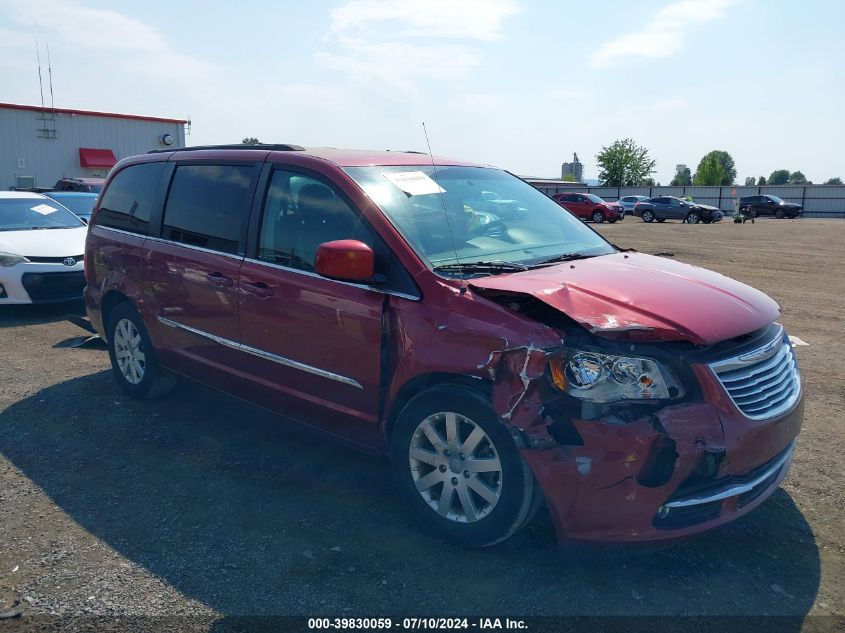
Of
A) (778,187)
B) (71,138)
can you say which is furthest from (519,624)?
(778,187)

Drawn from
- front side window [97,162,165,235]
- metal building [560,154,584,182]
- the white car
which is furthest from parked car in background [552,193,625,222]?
metal building [560,154,584,182]

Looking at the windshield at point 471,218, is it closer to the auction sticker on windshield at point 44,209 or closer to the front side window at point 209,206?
the front side window at point 209,206

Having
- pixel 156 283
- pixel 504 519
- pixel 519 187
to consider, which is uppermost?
pixel 519 187

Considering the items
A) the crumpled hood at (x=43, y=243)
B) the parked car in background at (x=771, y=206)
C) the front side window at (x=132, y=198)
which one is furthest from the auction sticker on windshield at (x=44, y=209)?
the parked car in background at (x=771, y=206)

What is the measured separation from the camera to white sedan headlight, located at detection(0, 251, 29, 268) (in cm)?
856

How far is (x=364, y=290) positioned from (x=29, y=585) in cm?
202

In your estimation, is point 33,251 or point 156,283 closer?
point 156,283

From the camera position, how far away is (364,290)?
3654 mm

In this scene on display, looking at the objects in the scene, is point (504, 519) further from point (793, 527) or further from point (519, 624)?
point (793, 527)

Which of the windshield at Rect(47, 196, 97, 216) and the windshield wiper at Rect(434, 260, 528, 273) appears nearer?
the windshield wiper at Rect(434, 260, 528, 273)

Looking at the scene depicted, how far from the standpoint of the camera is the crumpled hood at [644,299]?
3.01 meters

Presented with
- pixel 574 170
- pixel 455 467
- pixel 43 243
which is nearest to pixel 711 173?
pixel 574 170

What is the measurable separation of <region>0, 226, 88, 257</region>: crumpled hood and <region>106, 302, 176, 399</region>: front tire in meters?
3.73

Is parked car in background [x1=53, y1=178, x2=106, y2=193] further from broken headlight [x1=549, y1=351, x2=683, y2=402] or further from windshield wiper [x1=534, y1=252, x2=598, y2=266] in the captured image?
broken headlight [x1=549, y1=351, x2=683, y2=402]
